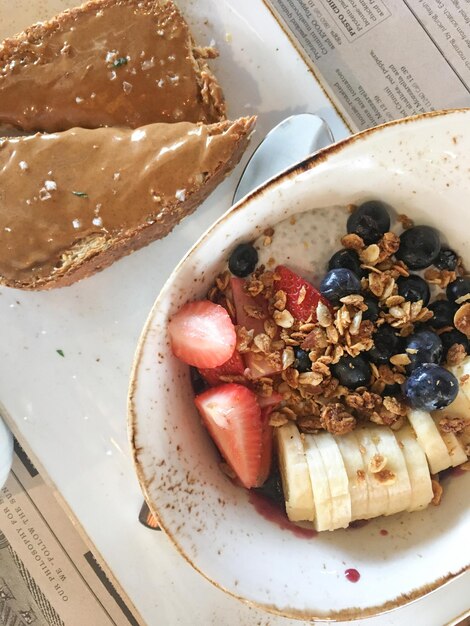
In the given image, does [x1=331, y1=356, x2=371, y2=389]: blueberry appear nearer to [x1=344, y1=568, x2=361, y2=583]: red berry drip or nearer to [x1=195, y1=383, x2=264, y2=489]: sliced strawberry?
[x1=195, y1=383, x2=264, y2=489]: sliced strawberry

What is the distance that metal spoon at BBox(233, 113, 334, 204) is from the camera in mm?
1311

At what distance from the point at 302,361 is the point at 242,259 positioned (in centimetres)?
22

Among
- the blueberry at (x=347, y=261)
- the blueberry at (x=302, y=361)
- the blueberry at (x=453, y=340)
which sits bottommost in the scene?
the blueberry at (x=453, y=340)

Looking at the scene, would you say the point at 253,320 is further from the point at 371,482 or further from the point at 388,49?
the point at 388,49

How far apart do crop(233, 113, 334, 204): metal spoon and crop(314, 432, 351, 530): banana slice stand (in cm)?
59

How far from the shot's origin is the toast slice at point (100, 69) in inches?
48.3

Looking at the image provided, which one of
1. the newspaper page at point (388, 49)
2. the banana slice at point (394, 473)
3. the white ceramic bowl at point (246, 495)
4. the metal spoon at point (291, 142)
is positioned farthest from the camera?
the newspaper page at point (388, 49)

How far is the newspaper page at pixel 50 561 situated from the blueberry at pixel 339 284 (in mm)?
867

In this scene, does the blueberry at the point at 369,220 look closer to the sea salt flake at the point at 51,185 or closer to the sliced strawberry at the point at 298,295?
the sliced strawberry at the point at 298,295

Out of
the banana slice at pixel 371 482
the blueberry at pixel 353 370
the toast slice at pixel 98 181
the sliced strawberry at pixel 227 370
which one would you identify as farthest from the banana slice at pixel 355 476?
the toast slice at pixel 98 181

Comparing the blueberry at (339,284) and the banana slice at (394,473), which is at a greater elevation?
the blueberry at (339,284)

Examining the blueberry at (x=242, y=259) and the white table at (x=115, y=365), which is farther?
the white table at (x=115, y=365)

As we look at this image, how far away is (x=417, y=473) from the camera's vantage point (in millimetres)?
1165

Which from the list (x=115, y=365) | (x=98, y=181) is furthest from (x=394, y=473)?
(x=98, y=181)
